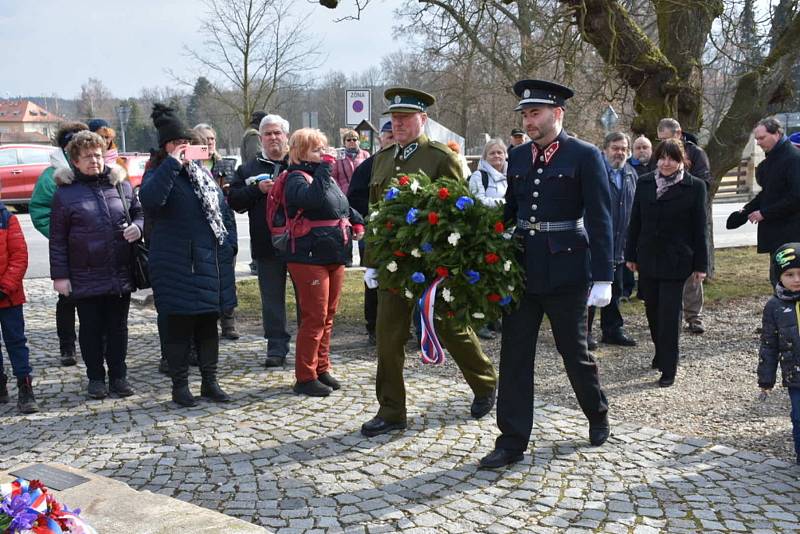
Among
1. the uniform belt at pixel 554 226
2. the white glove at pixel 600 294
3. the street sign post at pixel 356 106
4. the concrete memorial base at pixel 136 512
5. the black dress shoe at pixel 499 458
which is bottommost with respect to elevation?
the black dress shoe at pixel 499 458

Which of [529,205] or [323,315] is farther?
[323,315]

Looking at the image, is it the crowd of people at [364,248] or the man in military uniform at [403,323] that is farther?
the man in military uniform at [403,323]

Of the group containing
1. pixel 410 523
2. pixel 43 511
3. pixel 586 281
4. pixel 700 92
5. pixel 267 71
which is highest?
pixel 267 71

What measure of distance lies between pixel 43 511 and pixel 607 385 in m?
4.91

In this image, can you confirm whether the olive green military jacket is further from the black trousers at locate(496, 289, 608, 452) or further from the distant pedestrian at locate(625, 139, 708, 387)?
the distant pedestrian at locate(625, 139, 708, 387)

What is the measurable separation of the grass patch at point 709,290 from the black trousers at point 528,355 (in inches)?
174

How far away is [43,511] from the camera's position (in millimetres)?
2586

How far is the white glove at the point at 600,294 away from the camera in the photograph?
4668mm

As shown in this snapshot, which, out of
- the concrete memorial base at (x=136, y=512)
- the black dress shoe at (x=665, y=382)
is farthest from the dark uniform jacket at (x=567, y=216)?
the concrete memorial base at (x=136, y=512)

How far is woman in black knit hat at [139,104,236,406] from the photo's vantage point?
573 cm

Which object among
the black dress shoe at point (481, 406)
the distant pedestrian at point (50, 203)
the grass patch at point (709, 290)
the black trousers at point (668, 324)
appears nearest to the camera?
the black dress shoe at point (481, 406)

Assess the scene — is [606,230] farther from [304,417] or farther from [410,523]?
[304,417]

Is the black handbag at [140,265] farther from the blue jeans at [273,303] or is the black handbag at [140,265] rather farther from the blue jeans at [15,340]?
the blue jeans at [273,303]

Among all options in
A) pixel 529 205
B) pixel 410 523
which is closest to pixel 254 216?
pixel 529 205
